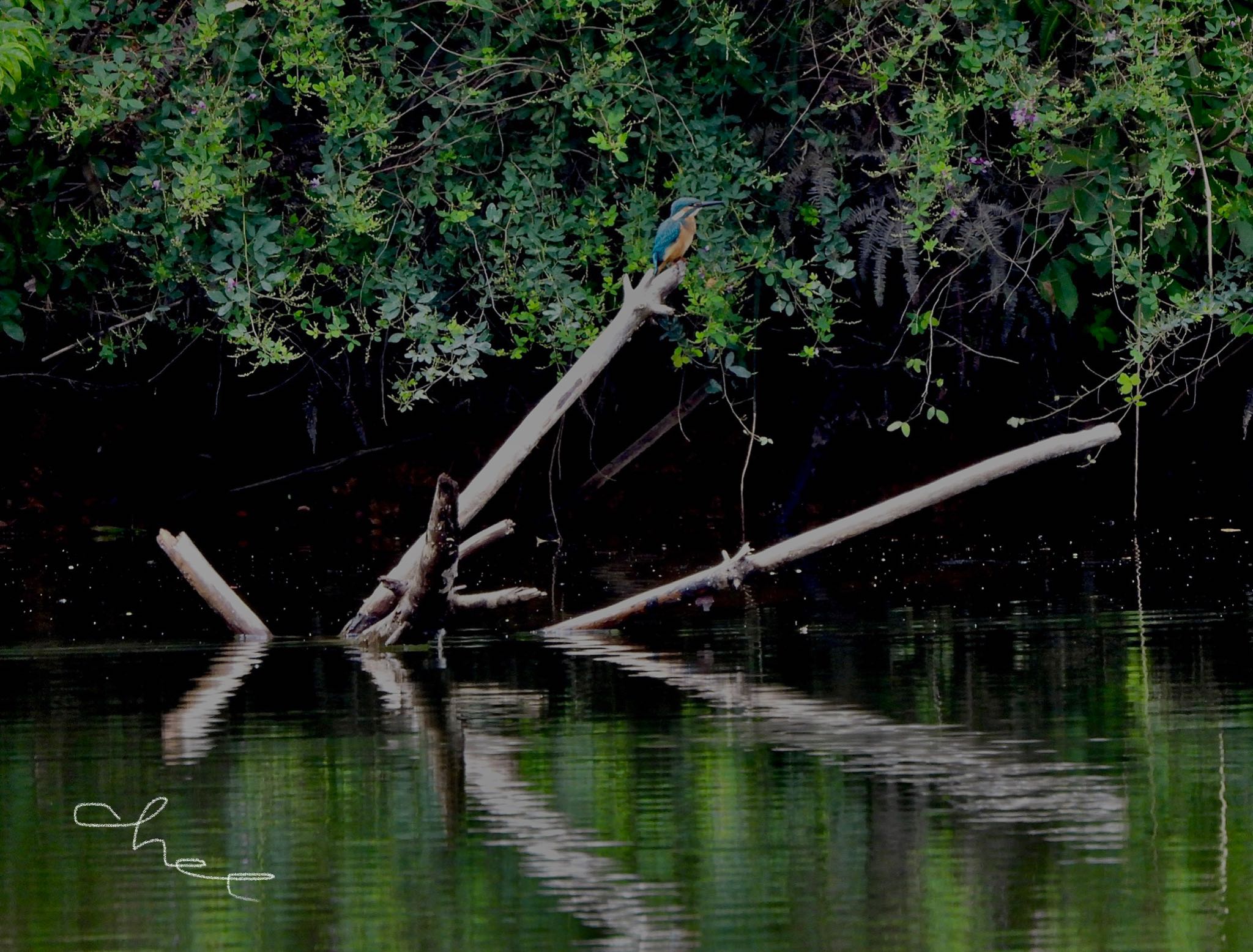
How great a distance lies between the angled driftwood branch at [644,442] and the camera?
9469 mm

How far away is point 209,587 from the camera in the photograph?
7.12m

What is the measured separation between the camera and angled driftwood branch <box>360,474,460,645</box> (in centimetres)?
642

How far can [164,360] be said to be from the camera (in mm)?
10781

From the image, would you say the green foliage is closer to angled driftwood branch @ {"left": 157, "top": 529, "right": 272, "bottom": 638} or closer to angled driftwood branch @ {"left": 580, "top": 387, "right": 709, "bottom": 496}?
angled driftwood branch @ {"left": 580, "top": 387, "right": 709, "bottom": 496}

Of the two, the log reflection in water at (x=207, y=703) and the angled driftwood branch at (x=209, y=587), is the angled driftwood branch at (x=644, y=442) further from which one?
the log reflection in water at (x=207, y=703)

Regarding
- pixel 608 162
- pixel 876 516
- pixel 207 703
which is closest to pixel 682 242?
pixel 608 162

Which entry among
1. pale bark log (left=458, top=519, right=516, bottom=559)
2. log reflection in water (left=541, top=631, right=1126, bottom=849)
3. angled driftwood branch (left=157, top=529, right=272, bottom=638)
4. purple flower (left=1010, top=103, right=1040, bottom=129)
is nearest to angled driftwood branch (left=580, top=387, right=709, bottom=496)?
purple flower (left=1010, top=103, right=1040, bottom=129)

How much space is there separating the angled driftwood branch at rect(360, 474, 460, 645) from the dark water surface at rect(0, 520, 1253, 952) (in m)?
0.13

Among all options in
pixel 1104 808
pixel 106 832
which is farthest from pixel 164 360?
pixel 1104 808

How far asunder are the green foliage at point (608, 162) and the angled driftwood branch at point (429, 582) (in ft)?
5.46

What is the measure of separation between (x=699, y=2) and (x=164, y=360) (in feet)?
13.1
